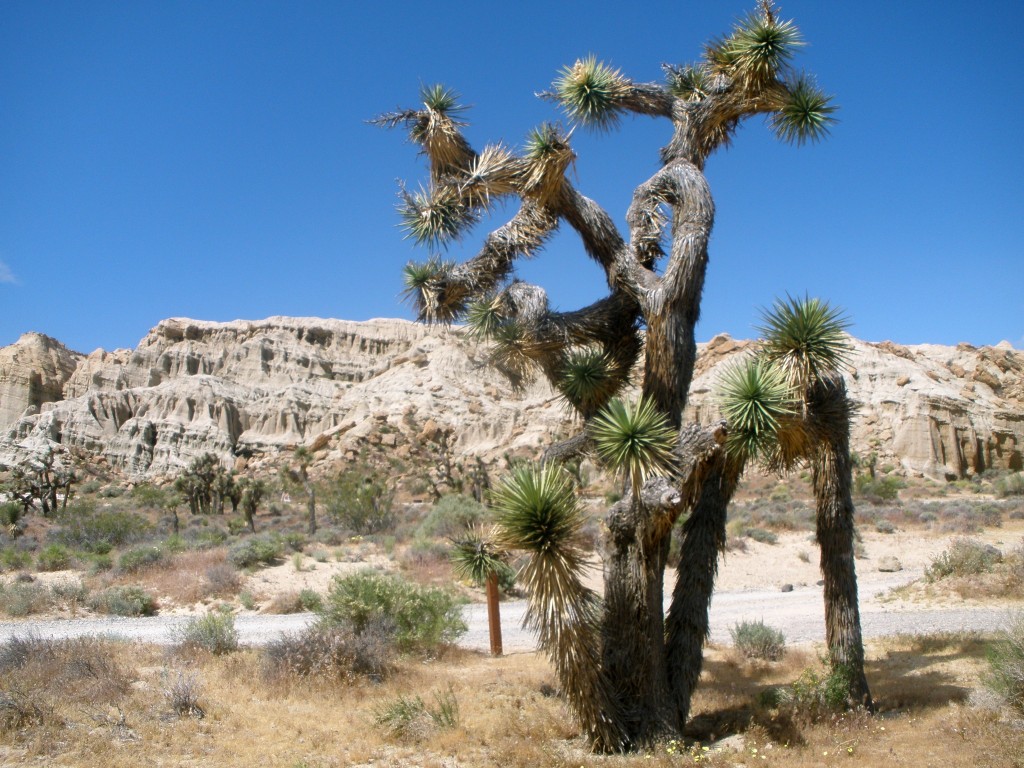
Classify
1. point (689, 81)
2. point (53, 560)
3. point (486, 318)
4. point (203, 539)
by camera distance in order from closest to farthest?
point (486, 318)
point (689, 81)
point (53, 560)
point (203, 539)

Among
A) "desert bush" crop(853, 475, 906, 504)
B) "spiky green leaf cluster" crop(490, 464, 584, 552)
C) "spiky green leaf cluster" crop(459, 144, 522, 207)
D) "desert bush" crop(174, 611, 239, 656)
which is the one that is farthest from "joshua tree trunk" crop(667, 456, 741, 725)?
"desert bush" crop(853, 475, 906, 504)

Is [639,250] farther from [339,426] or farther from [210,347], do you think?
[210,347]

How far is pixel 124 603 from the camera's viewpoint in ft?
50.7

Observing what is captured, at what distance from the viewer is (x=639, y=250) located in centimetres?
820

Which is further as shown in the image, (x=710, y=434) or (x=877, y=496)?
(x=877, y=496)

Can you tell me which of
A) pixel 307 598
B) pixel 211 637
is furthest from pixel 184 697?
pixel 307 598

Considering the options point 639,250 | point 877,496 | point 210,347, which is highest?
point 210,347

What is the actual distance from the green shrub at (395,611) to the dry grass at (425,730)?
3.61ft

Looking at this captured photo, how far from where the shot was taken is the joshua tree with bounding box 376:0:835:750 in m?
6.61

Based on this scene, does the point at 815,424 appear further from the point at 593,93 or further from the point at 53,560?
the point at 53,560

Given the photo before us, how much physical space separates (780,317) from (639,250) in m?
1.65

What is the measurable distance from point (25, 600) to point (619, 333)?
13558 millimetres

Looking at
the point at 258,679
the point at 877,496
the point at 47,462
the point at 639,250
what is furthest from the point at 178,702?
the point at 47,462

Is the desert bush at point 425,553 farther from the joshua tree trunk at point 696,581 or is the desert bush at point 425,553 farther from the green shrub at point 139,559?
the joshua tree trunk at point 696,581
